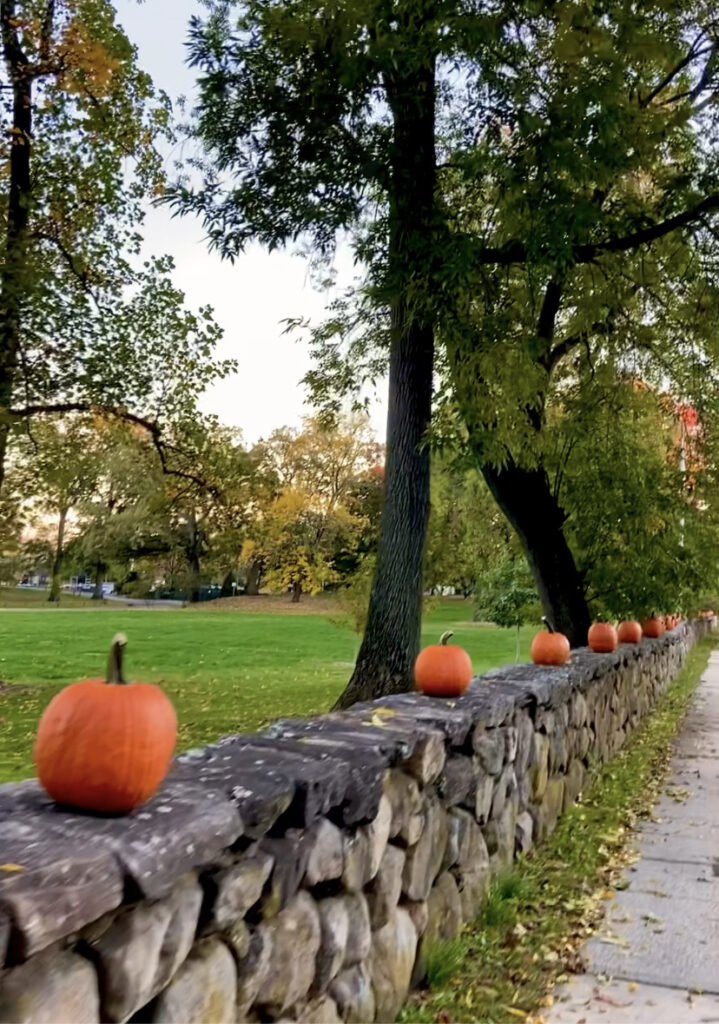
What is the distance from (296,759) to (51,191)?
11.4m

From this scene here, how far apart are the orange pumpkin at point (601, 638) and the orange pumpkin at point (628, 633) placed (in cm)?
209

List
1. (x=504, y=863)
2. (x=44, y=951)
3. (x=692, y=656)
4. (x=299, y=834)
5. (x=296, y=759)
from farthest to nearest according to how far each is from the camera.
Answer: (x=692, y=656), (x=504, y=863), (x=296, y=759), (x=299, y=834), (x=44, y=951)

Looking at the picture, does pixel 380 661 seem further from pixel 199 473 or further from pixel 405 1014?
pixel 199 473

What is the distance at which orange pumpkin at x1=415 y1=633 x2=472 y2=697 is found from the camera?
433cm

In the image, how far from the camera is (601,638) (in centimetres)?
845

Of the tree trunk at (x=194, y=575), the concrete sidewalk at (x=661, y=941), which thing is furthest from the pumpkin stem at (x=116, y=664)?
the tree trunk at (x=194, y=575)

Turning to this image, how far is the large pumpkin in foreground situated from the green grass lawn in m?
4.74

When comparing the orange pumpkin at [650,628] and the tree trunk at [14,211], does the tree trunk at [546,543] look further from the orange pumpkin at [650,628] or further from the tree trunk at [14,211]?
the tree trunk at [14,211]

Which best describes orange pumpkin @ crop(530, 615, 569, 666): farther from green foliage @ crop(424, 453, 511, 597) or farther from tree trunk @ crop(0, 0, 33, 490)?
tree trunk @ crop(0, 0, 33, 490)

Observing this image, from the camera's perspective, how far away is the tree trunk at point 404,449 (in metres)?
6.70

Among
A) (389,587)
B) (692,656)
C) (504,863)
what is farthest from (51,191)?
(692,656)

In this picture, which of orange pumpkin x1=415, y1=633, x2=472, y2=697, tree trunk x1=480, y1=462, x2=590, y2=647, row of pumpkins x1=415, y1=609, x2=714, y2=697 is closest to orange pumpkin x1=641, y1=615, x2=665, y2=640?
row of pumpkins x1=415, y1=609, x2=714, y2=697

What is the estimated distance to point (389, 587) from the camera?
23.6ft

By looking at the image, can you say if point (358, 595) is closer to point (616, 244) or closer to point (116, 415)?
point (116, 415)
